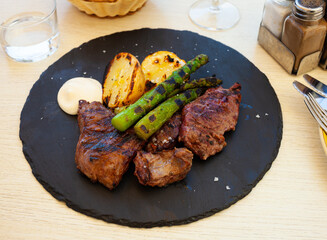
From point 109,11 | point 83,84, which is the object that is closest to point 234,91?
point 83,84

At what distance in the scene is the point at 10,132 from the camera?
2.76 metres

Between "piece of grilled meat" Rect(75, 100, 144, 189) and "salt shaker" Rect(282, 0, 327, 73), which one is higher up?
"salt shaker" Rect(282, 0, 327, 73)

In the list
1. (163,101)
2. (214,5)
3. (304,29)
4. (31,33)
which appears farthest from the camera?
(214,5)

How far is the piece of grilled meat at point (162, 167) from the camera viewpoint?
7.34ft

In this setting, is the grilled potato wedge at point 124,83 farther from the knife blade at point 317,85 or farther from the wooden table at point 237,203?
the knife blade at point 317,85

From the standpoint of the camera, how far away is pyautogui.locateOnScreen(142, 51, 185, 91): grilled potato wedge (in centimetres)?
287

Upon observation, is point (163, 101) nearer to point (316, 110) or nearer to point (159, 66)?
point (159, 66)

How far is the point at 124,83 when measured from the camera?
8.92ft

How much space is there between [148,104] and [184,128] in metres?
0.31

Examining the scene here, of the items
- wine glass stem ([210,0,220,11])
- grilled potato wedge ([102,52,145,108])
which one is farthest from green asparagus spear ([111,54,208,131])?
wine glass stem ([210,0,220,11])

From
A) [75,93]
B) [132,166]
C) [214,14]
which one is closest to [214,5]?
[214,14]

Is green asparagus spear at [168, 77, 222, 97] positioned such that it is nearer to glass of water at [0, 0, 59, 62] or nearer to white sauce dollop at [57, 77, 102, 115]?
white sauce dollop at [57, 77, 102, 115]

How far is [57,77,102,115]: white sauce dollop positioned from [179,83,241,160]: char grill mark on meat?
0.76 m

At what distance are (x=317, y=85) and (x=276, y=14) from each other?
27.6 inches
